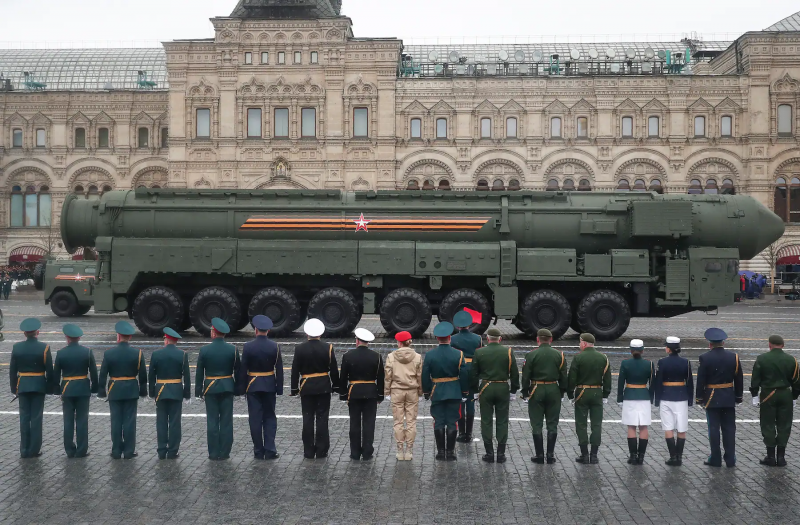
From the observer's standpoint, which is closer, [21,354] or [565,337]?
[21,354]

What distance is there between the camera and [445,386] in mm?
11195

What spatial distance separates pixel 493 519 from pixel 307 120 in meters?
44.1

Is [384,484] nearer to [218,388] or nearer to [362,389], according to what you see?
[362,389]

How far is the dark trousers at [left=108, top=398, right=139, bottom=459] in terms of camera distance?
428 inches

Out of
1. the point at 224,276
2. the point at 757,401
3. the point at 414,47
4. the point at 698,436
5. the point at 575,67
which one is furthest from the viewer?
the point at 414,47

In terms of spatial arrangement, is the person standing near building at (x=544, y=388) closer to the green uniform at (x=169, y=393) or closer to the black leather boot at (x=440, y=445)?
the black leather boot at (x=440, y=445)

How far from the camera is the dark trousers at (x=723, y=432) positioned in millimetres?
10648

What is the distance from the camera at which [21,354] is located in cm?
1120

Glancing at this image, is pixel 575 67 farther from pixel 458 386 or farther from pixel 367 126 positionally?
pixel 458 386

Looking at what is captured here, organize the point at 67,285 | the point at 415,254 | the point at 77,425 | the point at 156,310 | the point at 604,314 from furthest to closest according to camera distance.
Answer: the point at 67,285 < the point at 156,310 < the point at 415,254 < the point at 604,314 < the point at 77,425

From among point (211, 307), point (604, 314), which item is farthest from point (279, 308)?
point (604, 314)

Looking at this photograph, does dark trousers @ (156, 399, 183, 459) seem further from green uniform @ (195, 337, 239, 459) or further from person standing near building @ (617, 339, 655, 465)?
person standing near building @ (617, 339, 655, 465)

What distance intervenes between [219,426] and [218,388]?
47cm

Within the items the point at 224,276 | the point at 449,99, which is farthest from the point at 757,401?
the point at 449,99
